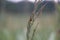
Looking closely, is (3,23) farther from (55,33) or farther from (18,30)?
(55,33)

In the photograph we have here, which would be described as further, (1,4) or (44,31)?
(1,4)

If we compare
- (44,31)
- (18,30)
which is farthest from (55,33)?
(18,30)

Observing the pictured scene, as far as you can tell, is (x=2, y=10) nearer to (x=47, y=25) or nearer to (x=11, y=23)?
(x=11, y=23)

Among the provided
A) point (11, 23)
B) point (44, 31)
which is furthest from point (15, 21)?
point (44, 31)

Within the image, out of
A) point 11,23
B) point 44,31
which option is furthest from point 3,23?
point 44,31

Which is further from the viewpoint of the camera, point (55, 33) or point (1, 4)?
point (1, 4)

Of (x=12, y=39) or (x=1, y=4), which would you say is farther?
(x=1, y=4)

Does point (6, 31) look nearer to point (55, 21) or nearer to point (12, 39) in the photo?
point (12, 39)
